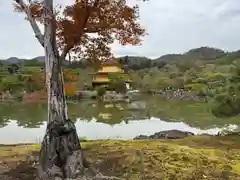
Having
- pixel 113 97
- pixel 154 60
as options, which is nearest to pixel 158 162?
pixel 113 97

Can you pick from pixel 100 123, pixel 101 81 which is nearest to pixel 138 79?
pixel 101 81

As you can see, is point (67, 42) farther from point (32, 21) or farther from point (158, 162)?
point (158, 162)

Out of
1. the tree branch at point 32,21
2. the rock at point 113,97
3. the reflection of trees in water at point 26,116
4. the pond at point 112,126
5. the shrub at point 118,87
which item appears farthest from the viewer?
the shrub at point 118,87

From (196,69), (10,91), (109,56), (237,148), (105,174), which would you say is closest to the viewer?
(105,174)

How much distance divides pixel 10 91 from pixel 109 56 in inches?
1033

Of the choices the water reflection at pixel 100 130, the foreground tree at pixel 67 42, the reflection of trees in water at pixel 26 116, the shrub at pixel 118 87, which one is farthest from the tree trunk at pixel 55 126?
the shrub at pixel 118 87

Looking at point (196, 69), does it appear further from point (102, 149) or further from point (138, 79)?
point (102, 149)

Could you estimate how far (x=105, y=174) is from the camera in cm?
493

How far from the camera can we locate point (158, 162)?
5.38 m

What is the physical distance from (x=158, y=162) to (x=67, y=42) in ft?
7.98

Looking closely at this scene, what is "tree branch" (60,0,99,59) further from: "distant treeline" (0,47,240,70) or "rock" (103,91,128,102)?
"rock" (103,91,128,102)

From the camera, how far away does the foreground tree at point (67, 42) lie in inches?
193

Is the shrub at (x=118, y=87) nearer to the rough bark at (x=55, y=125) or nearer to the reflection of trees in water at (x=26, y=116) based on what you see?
the reflection of trees in water at (x=26, y=116)

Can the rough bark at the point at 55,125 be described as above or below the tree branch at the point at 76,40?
below
